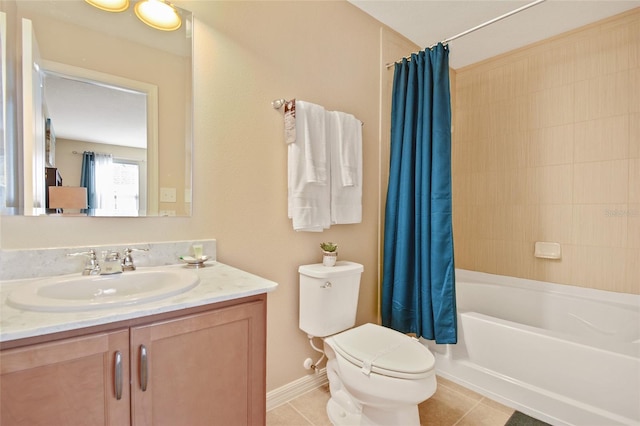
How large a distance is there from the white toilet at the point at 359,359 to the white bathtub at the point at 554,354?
66 centimetres

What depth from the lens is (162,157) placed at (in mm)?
1320

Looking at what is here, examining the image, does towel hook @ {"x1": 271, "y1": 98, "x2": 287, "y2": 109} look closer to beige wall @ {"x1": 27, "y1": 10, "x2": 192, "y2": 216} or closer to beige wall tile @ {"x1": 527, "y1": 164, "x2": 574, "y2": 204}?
beige wall @ {"x1": 27, "y1": 10, "x2": 192, "y2": 216}

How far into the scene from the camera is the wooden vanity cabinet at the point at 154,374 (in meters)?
0.66

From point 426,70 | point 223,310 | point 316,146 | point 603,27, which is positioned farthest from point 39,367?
point 603,27

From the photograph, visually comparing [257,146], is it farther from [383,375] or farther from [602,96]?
[602,96]

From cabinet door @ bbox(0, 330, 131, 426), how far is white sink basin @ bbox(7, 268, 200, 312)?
91 mm

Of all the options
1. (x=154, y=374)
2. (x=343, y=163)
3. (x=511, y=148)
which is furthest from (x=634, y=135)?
(x=154, y=374)

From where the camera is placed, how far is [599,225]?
207cm

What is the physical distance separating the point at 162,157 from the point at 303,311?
1.06m

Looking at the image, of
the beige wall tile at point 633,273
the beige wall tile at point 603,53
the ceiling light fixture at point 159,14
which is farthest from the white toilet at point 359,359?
the beige wall tile at point 603,53

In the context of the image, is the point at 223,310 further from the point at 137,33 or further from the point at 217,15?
the point at 217,15

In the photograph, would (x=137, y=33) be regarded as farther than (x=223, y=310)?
Yes

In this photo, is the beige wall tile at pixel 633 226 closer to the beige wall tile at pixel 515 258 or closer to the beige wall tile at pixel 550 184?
the beige wall tile at pixel 550 184

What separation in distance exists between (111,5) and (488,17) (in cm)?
228
